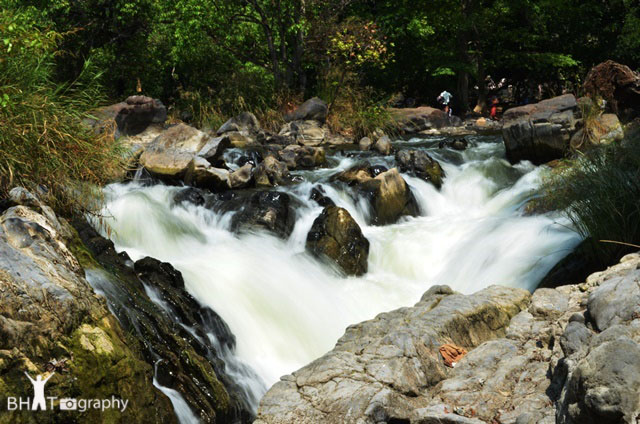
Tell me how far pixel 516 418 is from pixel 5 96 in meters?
5.16

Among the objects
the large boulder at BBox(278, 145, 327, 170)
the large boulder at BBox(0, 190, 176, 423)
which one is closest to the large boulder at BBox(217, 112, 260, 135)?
the large boulder at BBox(278, 145, 327, 170)

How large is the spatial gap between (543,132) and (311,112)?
22.6ft

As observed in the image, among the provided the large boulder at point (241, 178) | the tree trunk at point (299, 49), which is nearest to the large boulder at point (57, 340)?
the large boulder at point (241, 178)

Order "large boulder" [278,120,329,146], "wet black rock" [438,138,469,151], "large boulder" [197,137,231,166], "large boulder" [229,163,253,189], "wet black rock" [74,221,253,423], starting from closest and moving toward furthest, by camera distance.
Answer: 1. "wet black rock" [74,221,253,423]
2. "large boulder" [229,163,253,189]
3. "large boulder" [197,137,231,166]
4. "wet black rock" [438,138,469,151]
5. "large boulder" [278,120,329,146]

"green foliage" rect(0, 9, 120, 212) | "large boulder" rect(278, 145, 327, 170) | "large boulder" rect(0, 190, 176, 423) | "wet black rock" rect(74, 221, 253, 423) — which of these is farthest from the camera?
"large boulder" rect(278, 145, 327, 170)

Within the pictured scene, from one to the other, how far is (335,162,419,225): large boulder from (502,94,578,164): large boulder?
10.2 ft

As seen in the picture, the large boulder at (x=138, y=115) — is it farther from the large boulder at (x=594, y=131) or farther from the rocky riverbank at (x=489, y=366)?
the rocky riverbank at (x=489, y=366)

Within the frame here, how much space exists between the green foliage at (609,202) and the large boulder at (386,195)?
4.14 meters

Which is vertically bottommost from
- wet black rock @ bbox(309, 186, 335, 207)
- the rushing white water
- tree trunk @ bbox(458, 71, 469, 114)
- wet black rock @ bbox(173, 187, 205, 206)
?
the rushing white water

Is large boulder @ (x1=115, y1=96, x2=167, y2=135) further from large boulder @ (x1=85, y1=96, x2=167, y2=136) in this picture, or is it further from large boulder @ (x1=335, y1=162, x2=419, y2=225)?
large boulder @ (x1=335, y1=162, x2=419, y2=225)

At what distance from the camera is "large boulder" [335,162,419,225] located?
37.4ft

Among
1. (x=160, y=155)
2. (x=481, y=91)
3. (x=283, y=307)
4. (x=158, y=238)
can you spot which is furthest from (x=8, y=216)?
(x=481, y=91)

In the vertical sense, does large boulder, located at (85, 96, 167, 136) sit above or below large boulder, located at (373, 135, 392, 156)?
above

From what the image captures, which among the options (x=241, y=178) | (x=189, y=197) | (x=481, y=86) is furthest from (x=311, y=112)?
(x=481, y=86)
